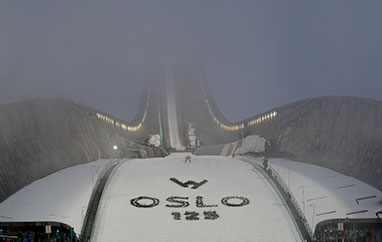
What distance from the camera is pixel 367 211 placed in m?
22.8

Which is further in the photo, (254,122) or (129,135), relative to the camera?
(129,135)

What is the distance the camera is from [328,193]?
25.5 metres

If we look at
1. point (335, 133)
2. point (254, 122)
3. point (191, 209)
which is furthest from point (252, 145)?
point (191, 209)

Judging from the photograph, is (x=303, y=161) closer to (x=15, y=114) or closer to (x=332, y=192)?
(x=332, y=192)

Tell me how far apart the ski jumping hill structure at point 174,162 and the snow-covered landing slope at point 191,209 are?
0.28ft

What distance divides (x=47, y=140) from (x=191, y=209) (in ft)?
35.5

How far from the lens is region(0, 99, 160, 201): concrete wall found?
25312mm

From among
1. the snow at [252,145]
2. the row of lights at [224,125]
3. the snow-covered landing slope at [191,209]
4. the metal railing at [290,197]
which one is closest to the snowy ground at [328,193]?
the metal railing at [290,197]

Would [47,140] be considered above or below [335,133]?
above

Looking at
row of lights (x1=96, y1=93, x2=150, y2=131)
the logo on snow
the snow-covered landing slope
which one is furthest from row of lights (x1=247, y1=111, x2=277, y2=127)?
the logo on snow

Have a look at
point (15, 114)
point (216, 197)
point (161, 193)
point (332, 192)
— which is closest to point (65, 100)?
point (15, 114)

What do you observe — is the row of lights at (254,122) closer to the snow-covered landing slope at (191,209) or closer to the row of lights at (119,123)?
the snow-covered landing slope at (191,209)

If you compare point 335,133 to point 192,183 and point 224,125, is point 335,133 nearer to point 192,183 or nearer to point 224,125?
point 192,183

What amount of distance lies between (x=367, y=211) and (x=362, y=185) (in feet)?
13.5
